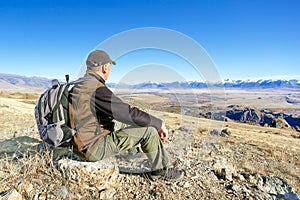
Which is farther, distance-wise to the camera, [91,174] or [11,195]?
[91,174]

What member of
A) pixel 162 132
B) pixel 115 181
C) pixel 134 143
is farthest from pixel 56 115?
pixel 162 132

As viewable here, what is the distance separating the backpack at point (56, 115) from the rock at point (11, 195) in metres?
0.69

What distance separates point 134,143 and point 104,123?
1.76ft

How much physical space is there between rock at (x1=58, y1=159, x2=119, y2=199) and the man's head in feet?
4.19

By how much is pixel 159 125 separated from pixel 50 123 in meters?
1.47

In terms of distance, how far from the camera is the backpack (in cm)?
281

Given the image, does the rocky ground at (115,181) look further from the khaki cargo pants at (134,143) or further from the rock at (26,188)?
the khaki cargo pants at (134,143)

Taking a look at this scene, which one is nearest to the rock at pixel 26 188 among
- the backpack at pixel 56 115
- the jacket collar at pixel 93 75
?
the backpack at pixel 56 115

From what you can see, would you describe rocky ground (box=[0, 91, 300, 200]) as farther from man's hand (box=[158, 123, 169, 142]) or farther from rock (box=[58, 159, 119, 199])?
man's hand (box=[158, 123, 169, 142])

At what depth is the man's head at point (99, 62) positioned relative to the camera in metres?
3.10

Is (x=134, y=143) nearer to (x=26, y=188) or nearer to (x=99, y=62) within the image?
(x=99, y=62)

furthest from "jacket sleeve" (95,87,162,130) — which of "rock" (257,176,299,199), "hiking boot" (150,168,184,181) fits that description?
"rock" (257,176,299,199)

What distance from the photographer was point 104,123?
3.25 m

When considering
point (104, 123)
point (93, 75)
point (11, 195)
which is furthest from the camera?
point (104, 123)
